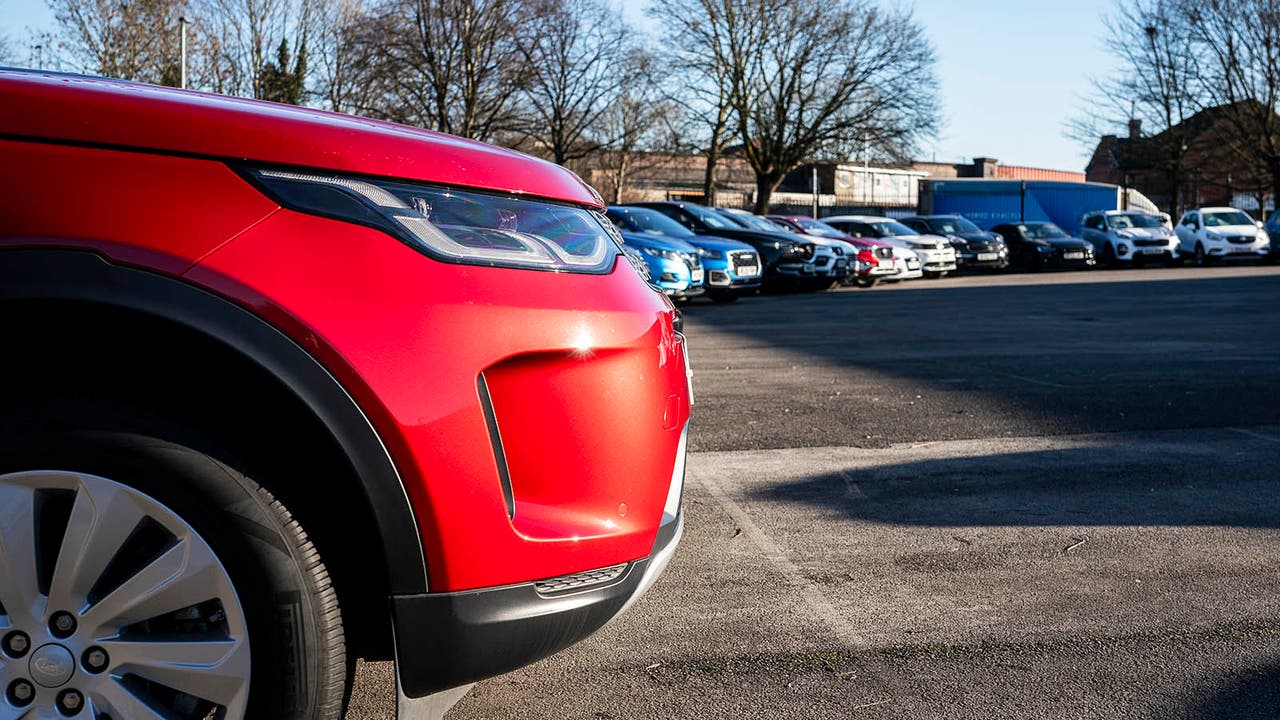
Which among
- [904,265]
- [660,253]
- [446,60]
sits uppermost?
[446,60]

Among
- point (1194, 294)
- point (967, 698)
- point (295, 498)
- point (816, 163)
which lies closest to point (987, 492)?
point (967, 698)

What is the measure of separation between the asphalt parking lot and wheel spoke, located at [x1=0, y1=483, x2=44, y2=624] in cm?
98

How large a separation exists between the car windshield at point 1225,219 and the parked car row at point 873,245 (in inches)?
1.1

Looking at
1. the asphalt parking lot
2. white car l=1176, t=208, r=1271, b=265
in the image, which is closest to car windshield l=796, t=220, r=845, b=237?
white car l=1176, t=208, r=1271, b=265

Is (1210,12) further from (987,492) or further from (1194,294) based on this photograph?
(987,492)

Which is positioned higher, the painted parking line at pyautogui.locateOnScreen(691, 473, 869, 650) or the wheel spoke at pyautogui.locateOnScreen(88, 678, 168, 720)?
the wheel spoke at pyautogui.locateOnScreen(88, 678, 168, 720)

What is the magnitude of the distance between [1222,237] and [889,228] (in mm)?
10207

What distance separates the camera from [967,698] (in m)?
2.84

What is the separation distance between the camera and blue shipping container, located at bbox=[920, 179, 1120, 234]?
44312 mm

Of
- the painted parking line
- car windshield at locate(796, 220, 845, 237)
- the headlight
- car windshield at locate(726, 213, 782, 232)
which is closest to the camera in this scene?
the painted parking line

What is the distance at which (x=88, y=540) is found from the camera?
1.95 meters

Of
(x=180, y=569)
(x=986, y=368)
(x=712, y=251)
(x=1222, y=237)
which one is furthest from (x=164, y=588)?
(x=1222, y=237)

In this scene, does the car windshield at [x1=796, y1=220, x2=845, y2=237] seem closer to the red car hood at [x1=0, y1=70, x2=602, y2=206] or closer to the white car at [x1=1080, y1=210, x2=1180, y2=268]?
the white car at [x1=1080, y1=210, x2=1180, y2=268]

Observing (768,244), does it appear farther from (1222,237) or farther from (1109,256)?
(1222,237)
